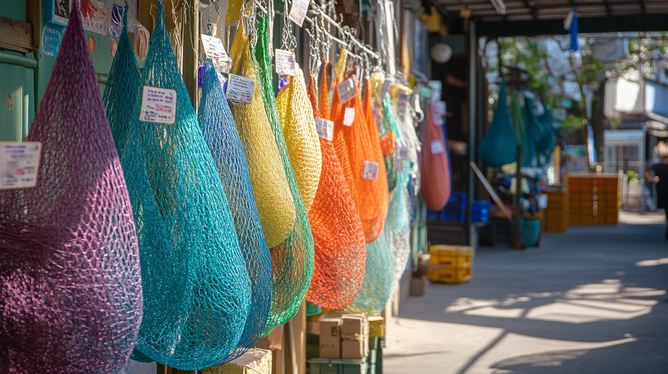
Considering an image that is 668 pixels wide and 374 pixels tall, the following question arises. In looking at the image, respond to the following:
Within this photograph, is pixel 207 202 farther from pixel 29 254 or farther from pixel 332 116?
pixel 332 116

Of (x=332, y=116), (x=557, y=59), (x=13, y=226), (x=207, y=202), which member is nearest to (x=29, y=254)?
(x=13, y=226)

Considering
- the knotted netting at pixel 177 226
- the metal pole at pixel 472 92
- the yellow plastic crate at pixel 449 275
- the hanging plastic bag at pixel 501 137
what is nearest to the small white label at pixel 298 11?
the knotted netting at pixel 177 226

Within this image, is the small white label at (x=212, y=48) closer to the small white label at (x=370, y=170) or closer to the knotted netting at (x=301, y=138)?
the knotted netting at (x=301, y=138)

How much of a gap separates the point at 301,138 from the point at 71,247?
1.02 metres

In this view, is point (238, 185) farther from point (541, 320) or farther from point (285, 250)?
point (541, 320)

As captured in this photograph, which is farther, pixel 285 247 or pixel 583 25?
pixel 583 25

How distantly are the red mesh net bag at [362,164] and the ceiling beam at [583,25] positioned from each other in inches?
242

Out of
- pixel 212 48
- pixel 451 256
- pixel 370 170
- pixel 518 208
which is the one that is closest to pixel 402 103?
pixel 370 170

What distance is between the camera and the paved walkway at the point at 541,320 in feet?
13.5

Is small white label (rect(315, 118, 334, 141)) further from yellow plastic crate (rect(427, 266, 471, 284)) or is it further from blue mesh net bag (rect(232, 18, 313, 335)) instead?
yellow plastic crate (rect(427, 266, 471, 284))

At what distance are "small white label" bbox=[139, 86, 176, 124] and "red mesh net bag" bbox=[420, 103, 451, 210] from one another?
190 inches

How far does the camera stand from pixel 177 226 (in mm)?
1264

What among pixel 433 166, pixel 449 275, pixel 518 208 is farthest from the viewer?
pixel 518 208

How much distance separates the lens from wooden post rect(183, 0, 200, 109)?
1667 mm
